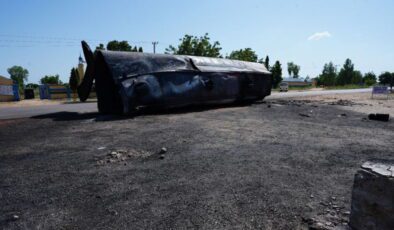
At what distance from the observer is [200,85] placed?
589 inches

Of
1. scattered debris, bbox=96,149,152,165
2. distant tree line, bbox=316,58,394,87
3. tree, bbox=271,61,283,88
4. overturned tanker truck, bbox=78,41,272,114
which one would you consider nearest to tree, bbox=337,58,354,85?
distant tree line, bbox=316,58,394,87

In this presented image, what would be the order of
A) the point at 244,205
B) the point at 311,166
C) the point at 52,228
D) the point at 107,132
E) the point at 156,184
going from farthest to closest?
the point at 107,132
the point at 311,166
the point at 156,184
the point at 244,205
the point at 52,228

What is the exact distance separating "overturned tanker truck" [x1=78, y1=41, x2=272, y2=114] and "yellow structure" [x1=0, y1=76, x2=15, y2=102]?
18.4 m

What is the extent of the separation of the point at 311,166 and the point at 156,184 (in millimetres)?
2778

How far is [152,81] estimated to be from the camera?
12828 millimetres

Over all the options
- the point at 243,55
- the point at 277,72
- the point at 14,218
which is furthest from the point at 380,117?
the point at 277,72

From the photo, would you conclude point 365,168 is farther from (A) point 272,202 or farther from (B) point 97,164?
(B) point 97,164

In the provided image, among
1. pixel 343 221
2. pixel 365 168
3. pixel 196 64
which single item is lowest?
pixel 343 221

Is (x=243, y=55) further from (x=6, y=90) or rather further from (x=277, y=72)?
(x=6, y=90)

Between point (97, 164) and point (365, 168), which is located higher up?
point (365, 168)

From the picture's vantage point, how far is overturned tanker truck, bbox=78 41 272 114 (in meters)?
12.2

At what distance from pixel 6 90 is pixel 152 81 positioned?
22594 millimetres

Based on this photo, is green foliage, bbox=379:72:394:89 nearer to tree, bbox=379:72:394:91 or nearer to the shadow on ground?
tree, bbox=379:72:394:91

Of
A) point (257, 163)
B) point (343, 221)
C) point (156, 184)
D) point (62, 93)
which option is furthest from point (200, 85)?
point (62, 93)
